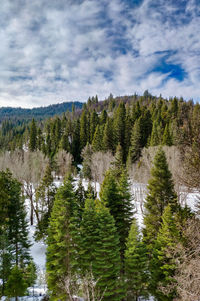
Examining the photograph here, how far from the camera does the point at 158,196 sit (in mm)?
19938

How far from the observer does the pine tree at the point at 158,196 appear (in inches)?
767

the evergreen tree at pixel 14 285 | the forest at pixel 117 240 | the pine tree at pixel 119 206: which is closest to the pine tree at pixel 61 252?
the forest at pixel 117 240

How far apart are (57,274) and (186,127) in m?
15.9

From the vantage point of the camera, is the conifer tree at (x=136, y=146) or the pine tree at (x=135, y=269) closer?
the pine tree at (x=135, y=269)

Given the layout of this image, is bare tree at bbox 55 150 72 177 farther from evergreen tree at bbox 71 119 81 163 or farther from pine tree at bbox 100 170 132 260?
pine tree at bbox 100 170 132 260

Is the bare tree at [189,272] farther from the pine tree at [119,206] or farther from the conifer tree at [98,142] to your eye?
the conifer tree at [98,142]

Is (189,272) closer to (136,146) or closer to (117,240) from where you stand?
(117,240)

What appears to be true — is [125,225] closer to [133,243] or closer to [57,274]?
[133,243]

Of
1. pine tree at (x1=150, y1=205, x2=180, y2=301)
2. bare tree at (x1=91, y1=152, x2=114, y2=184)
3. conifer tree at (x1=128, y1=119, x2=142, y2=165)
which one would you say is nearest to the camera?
pine tree at (x1=150, y1=205, x2=180, y2=301)

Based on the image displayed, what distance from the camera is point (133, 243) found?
1636 cm

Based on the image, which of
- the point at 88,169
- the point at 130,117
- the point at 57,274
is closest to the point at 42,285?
the point at 57,274

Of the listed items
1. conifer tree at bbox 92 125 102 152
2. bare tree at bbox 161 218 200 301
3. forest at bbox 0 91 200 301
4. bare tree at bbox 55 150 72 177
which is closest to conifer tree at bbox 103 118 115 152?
conifer tree at bbox 92 125 102 152

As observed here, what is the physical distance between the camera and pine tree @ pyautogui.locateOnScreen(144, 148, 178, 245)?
63.9ft

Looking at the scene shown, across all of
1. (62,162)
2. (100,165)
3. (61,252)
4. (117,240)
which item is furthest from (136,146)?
(61,252)
